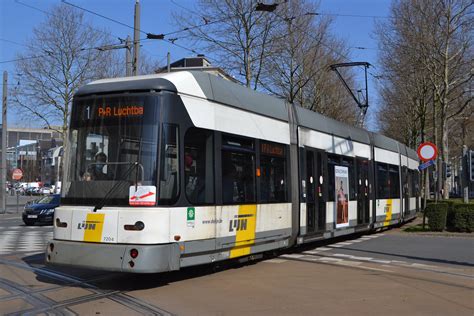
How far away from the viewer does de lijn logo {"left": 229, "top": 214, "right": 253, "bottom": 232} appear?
940 centimetres

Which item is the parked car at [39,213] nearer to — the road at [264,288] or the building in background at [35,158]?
the road at [264,288]

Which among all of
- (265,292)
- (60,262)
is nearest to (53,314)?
(60,262)

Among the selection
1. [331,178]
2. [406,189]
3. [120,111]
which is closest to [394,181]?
[406,189]

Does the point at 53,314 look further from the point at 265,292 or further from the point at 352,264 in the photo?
the point at 352,264

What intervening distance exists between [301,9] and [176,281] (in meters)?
20.7

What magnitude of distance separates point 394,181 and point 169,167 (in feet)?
46.9

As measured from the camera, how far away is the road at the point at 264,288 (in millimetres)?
7105

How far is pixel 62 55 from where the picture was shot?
33.9 meters

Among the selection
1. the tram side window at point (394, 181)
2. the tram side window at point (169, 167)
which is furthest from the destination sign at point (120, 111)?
the tram side window at point (394, 181)

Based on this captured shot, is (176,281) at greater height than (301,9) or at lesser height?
lesser

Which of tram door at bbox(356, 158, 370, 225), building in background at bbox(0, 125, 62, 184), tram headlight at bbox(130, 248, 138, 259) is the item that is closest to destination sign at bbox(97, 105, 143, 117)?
tram headlight at bbox(130, 248, 138, 259)

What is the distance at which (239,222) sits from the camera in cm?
964

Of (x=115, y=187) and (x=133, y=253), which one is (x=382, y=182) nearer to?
(x=115, y=187)

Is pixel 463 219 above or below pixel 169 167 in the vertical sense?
below
